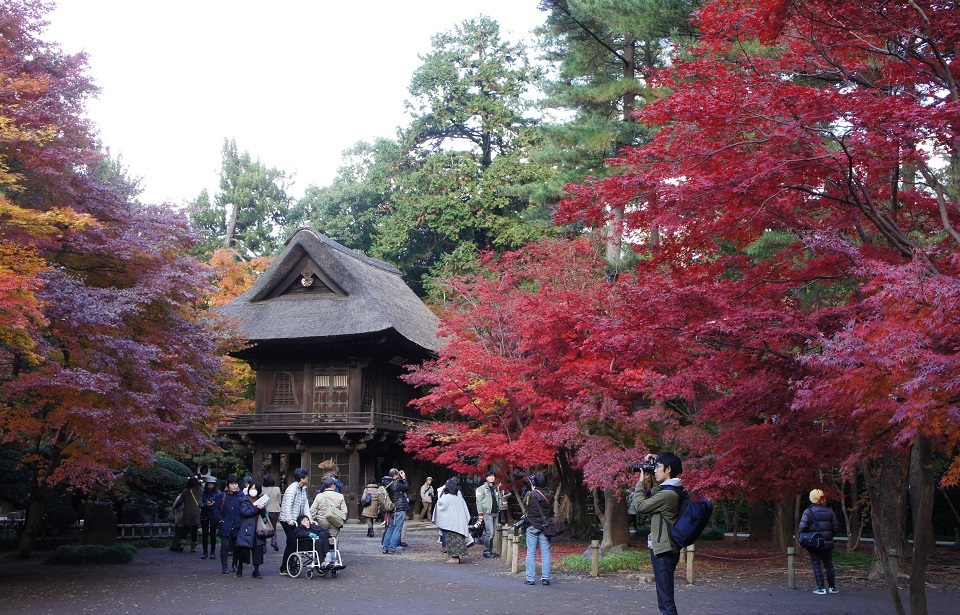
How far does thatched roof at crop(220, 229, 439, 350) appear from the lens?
2623 centimetres

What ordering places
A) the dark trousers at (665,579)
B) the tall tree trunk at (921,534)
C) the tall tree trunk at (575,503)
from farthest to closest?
the tall tree trunk at (575,503) < the tall tree trunk at (921,534) < the dark trousers at (665,579)

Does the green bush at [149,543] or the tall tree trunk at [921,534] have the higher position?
the tall tree trunk at [921,534]

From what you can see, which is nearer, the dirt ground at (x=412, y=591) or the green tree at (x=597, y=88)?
the dirt ground at (x=412, y=591)

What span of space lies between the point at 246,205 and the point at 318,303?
24.9 m

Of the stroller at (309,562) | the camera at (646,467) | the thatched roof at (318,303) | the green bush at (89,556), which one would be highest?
the thatched roof at (318,303)

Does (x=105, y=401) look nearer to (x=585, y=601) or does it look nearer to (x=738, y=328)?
(x=585, y=601)

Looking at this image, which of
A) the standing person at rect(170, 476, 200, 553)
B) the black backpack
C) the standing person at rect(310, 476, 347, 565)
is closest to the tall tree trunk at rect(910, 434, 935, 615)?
the black backpack

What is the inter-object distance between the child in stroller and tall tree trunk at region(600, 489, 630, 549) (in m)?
6.44

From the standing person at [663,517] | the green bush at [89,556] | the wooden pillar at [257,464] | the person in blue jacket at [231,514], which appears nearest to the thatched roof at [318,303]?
the wooden pillar at [257,464]

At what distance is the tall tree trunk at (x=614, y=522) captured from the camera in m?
17.3

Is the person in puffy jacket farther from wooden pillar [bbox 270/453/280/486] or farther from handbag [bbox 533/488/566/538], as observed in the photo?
wooden pillar [bbox 270/453/280/486]

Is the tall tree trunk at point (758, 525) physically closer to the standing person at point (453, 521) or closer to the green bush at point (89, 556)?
the standing person at point (453, 521)

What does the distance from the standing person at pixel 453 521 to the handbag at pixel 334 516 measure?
3.28 metres

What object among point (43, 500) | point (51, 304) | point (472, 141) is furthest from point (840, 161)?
point (472, 141)
